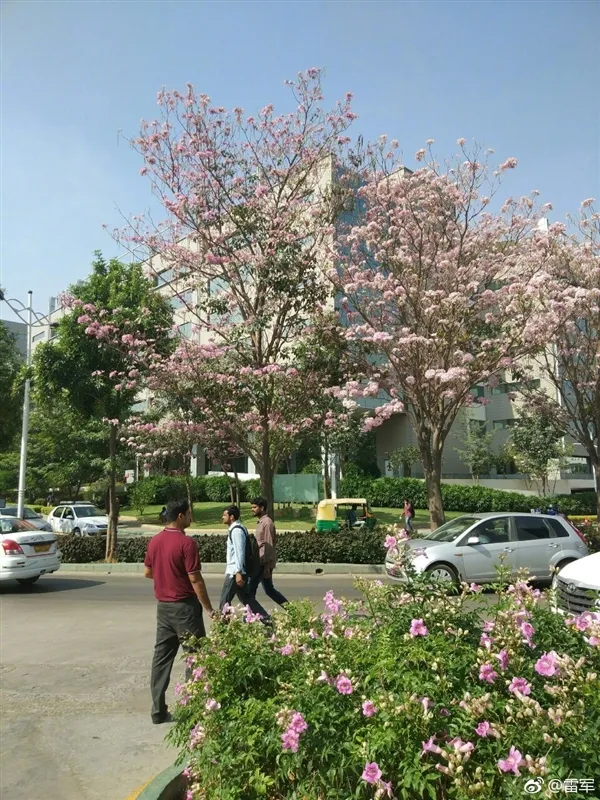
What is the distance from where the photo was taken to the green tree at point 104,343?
52.6 ft

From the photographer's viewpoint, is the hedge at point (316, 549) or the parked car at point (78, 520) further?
the parked car at point (78, 520)

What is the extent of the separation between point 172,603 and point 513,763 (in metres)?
3.61

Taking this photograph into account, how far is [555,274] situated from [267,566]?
12842 mm

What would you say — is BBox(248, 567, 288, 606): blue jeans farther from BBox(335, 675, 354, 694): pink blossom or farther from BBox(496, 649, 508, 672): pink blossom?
BBox(496, 649, 508, 672): pink blossom

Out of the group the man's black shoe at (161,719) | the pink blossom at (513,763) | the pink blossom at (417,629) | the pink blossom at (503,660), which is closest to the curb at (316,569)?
the man's black shoe at (161,719)

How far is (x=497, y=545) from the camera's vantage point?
11.9m

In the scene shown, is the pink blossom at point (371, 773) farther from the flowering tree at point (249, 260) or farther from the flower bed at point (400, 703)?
the flowering tree at point (249, 260)

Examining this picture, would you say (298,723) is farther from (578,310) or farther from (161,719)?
(578,310)

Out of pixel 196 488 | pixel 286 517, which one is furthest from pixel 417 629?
pixel 196 488

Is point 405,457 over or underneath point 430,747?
over

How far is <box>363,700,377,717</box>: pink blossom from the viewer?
2736mm

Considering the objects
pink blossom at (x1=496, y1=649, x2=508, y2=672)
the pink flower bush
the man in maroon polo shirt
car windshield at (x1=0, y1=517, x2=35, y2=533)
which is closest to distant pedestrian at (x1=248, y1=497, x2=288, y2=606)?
the man in maroon polo shirt

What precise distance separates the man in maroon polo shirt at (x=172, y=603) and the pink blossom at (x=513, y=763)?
3.33 meters

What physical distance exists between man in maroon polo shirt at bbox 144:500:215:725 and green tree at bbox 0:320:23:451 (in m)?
23.5
